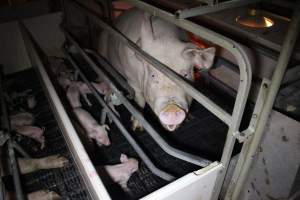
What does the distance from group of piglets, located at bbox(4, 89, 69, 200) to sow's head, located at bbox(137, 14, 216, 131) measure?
0.94 metres

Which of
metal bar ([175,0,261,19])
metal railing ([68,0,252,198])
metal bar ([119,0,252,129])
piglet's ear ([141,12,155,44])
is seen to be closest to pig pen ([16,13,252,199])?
piglet's ear ([141,12,155,44])

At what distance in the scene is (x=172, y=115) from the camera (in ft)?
5.77

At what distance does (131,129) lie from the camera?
2740 mm

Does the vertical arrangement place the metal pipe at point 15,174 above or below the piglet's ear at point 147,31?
below

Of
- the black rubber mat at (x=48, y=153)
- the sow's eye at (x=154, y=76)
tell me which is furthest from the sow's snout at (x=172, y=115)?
the black rubber mat at (x=48, y=153)

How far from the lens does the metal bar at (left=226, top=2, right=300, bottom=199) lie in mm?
959

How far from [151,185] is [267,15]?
2.12 m

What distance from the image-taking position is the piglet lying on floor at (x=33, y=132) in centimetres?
241

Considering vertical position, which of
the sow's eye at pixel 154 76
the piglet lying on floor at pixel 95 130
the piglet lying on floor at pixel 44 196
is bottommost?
the piglet lying on floor at pixel 44 196

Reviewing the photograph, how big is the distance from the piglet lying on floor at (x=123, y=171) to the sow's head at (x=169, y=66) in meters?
0.44

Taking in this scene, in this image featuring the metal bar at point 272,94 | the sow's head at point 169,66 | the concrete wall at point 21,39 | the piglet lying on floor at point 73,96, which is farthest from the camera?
the concrete wall at point 21,39

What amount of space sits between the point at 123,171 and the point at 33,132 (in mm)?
944

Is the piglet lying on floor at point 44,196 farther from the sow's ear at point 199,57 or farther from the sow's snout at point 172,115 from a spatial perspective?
the sow's ear at point 199,57

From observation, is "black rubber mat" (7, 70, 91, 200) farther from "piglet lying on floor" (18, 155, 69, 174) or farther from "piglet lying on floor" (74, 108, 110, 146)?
"piglet lying on floor" (74, 108, 110, 146)
